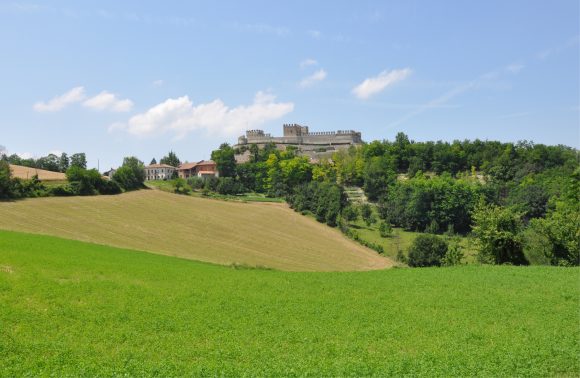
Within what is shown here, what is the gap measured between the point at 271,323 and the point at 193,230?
50.4 m

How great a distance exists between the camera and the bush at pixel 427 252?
65312 mm

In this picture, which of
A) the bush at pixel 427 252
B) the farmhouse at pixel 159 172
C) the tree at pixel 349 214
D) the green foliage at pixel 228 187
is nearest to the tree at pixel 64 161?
the farmhouse at pixel 159 172

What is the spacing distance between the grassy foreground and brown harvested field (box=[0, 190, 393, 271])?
76.8ft

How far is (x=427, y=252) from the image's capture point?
217 ft

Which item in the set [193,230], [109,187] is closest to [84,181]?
[109,187]

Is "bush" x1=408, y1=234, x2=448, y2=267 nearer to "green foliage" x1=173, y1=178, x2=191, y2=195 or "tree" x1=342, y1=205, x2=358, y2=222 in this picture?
"tree" x1=342, y1=205, x2=358, y2=222

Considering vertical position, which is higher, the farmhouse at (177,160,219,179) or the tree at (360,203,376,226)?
the farmhouse at (177,160,219,179)

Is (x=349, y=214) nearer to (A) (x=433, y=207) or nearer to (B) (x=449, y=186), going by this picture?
(A) (x=433, y=207)

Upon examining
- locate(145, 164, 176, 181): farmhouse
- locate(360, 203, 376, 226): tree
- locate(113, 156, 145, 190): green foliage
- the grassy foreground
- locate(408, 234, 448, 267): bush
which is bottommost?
locate(408, 234, 448, 267): bush

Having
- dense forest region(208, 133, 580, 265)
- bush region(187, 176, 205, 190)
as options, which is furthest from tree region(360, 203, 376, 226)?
bush region(187, 176, 205, 190)

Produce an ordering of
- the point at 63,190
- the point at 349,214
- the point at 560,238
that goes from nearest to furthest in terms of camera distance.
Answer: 1. the point at 560,238
2. the point at 63,190
3. the point at 349,214

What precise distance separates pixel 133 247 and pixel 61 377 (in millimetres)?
38885

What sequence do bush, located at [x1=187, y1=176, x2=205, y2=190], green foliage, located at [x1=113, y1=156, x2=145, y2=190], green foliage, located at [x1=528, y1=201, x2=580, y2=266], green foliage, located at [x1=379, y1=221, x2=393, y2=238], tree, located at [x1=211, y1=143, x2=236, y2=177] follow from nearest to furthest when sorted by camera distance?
green foliage, located at [x1=528, y1=201, x2=580, y2=266]
green foliage, located at [x1=379, y1=221, x2=393, y2=238]
green foliage, located at [x1=113, y1=156, x2=145, y2=190]
bush, located at [x1=187, y1=176, x2=205, y2=190]
tree, located at [x1=211, y1=143, x2=236, y2=177]

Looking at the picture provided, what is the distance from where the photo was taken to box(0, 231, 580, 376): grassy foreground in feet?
46.5
